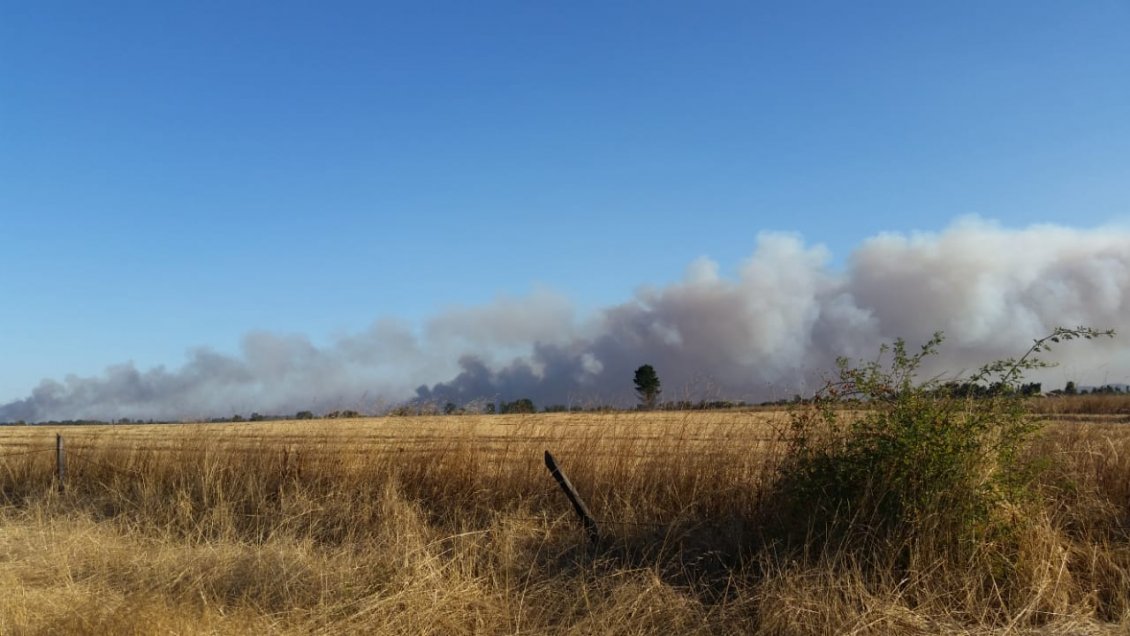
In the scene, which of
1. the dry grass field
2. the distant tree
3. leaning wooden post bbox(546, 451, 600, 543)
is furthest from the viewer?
the distant tree

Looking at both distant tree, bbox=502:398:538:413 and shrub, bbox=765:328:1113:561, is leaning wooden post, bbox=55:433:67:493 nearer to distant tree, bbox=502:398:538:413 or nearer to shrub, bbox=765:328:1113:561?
distant tree, bbox=502:398:538:413

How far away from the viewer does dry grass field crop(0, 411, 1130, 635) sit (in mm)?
5867

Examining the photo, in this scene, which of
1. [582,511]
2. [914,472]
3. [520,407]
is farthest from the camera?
[520,407]

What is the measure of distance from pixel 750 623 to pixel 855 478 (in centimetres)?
165

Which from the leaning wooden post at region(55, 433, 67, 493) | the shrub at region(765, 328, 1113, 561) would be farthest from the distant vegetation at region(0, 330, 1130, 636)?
the leaning wooden post at region(55, 433, 67, 493)

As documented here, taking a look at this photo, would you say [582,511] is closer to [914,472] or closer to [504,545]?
[504,545]

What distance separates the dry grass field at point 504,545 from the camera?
587 cm

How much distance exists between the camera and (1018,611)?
5926 mm

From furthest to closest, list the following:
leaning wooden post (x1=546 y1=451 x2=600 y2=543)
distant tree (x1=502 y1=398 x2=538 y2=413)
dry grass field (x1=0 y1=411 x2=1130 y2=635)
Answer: distant tree (x1=502 y1=398 x2=538 y2=413), leaning wooden post (x1=546 y1=451 x2=600 y2=543), dry grass field (x1=0 y1=411 x2=1130 y2=635)

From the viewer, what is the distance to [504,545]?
7.66 meters

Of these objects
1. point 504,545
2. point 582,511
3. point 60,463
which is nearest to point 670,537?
point 582,511

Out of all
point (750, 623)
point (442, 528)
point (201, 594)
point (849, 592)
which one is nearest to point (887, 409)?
point (849, 592)

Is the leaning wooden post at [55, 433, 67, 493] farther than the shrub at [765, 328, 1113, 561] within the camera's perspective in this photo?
Yes

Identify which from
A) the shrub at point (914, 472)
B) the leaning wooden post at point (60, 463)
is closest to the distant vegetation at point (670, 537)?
the shrub at point (914, 472)
